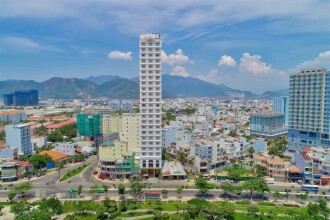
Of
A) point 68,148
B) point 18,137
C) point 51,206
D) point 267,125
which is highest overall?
point 267,125

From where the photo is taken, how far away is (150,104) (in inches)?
1951

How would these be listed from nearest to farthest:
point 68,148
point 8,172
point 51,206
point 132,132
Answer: point 51,206
point 8,172
point 132,132
point 68,148

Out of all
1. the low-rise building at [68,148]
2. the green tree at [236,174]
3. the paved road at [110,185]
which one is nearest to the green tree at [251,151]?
the green tree at [236,174]

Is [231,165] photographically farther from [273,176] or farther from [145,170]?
[145,170]

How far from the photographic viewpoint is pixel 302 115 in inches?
2606

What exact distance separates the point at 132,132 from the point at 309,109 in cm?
4374

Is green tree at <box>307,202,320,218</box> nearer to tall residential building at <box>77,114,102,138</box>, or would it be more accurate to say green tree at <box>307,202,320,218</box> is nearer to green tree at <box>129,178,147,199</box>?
green tree at <box>129,178,147,199</box>

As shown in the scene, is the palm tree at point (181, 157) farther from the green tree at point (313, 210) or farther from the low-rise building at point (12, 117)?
the low-rise building at point (12, 117)

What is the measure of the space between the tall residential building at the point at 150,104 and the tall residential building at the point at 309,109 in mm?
38843

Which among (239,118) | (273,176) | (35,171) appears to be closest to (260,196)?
(273,176)

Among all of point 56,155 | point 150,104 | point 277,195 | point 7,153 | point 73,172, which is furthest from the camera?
point 56,155

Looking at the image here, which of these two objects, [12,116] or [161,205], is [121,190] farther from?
[12,116]

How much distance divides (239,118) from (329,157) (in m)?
81.9

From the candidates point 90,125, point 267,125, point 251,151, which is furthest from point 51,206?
point 267,125
